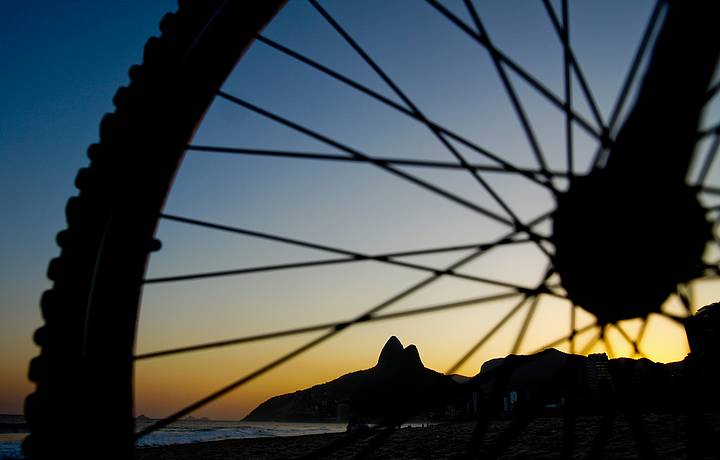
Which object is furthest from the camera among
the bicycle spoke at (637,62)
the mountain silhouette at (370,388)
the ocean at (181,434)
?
the mountain silhouette at (370,388)

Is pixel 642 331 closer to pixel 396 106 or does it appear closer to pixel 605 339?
pixel 605 339

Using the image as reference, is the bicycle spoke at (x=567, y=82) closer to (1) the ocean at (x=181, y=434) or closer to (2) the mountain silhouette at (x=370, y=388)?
(1) the ocean at (x=181, y=434)

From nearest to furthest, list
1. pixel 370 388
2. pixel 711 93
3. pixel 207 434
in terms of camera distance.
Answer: pixel 711 93
pixel 207 434
pixel 370 388

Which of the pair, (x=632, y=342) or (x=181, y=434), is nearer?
(x=632, y=342)

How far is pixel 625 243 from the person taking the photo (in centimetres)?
142

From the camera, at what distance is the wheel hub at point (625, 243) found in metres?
1.40

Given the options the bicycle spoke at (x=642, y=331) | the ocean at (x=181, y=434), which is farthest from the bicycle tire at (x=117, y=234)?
the ocean at (x=181, y=434)

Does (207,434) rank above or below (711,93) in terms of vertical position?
below

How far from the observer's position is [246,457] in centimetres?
1262

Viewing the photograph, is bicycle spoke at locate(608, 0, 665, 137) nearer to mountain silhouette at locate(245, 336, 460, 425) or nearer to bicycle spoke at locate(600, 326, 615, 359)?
bicycle spoke at locate(600, 326, 615, 359)

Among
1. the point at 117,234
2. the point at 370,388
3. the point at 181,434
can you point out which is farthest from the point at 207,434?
Answer: the point at 370,388

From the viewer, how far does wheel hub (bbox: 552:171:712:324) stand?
1.40 metres

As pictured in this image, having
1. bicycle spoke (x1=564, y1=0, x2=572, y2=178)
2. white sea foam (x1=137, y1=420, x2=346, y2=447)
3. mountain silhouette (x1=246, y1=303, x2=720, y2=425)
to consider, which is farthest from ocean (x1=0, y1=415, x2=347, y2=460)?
bicycle spoke (x1=564, y1=0, x2=572, y2=178)

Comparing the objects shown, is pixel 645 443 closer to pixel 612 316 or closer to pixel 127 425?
pixel 612 316
